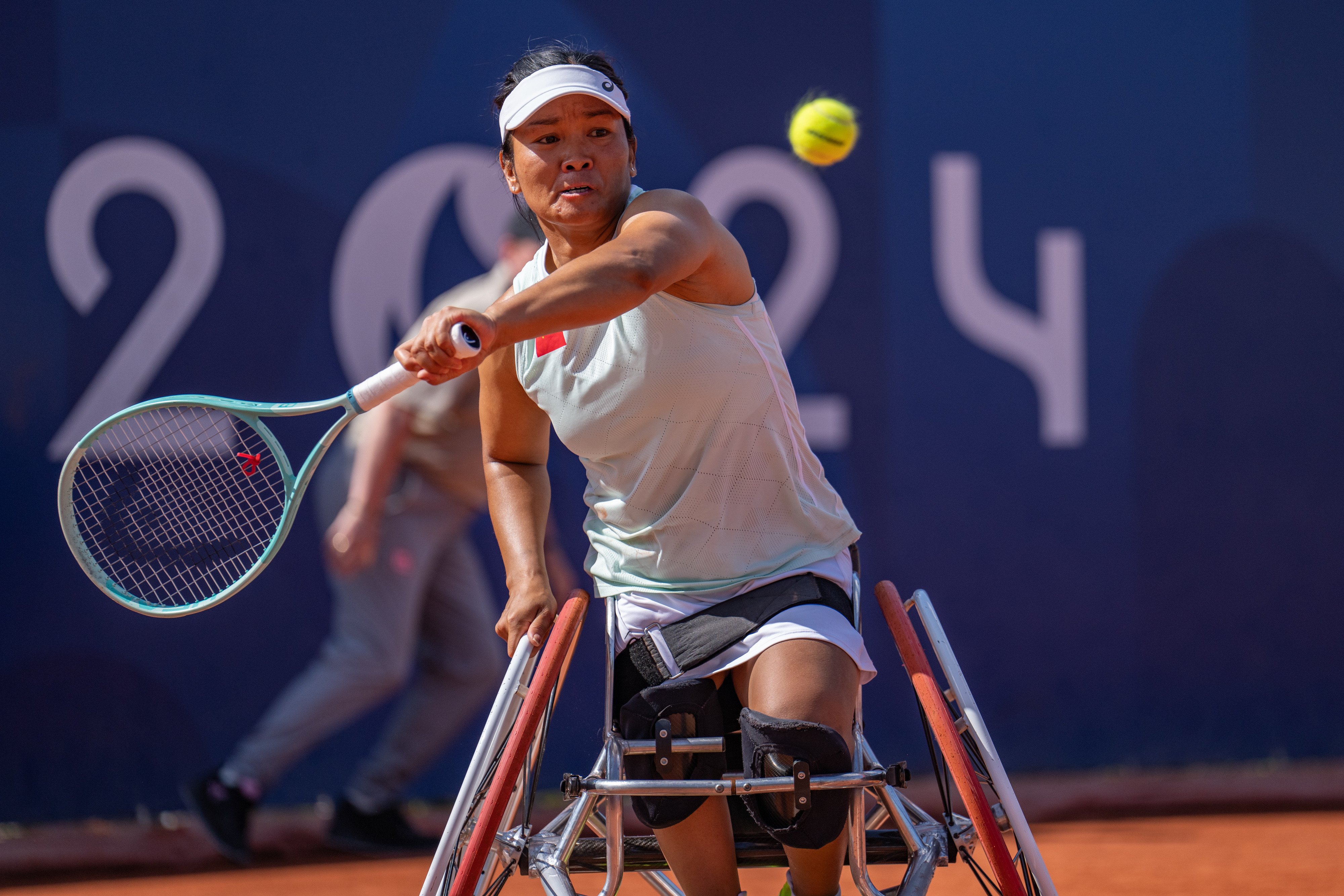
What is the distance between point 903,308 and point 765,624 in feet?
8.10

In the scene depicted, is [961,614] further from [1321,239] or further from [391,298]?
[391,298]

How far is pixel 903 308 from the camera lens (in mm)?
4273

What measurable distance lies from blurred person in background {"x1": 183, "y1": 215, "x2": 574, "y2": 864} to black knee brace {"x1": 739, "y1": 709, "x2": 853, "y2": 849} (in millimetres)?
1732

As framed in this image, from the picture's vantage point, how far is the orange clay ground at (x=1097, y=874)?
3.30 meters

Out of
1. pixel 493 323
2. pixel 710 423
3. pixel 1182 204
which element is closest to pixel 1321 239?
pixel 1182 204

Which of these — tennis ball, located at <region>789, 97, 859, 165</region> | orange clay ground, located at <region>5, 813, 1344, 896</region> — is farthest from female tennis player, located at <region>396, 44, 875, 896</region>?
orange clay ground, located at <region>5, 813, 1344, 896</region>

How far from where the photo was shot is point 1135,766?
4.36m

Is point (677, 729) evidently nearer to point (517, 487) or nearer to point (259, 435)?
point (517, 487)

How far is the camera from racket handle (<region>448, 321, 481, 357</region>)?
160cm

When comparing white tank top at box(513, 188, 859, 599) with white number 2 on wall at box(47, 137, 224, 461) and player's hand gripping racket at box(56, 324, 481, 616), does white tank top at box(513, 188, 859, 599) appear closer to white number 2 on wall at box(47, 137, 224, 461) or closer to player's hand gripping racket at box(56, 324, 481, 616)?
player's hand gripping racket at box(56, 324, 481, 616)

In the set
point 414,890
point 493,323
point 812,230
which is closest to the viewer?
point 493,323

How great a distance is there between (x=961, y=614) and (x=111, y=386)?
8.76 ft

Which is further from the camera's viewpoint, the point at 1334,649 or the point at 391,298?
the point at 1334,649

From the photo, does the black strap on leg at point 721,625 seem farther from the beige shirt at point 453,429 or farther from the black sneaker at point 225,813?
the black sneaker at point 225,813
